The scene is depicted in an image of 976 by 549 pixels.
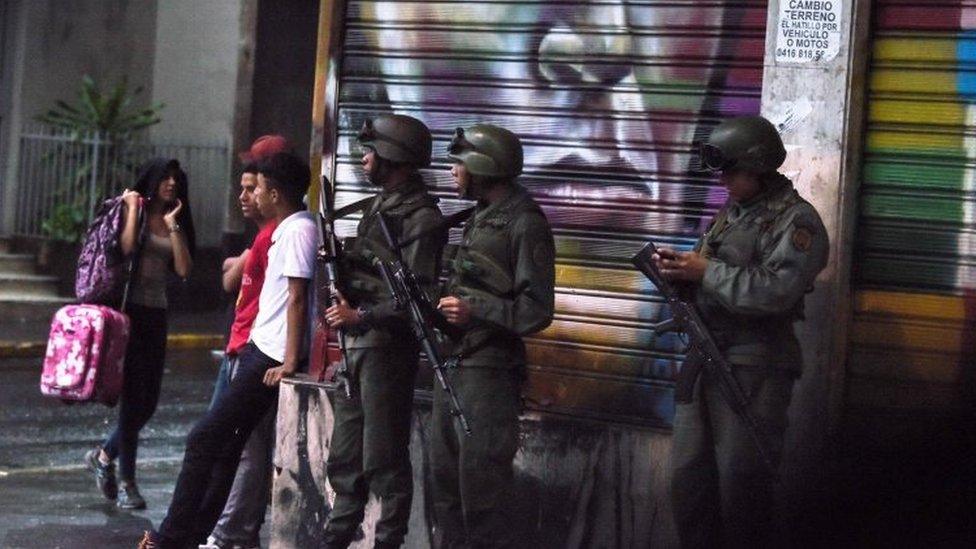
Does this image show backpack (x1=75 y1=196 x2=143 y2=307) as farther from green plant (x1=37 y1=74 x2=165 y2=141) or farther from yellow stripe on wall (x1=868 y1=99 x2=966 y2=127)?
green plant (x1=37 y1=74 x2=165 y2=141)

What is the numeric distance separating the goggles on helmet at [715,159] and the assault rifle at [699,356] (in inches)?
13.9

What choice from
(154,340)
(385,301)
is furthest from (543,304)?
(154,340)

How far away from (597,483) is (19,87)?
46.1 feet

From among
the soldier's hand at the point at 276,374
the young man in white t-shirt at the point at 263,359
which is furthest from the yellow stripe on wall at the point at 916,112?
the soldier's hand at the point at 276,374

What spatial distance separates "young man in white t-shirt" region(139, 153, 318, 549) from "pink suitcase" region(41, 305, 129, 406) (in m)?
1.28

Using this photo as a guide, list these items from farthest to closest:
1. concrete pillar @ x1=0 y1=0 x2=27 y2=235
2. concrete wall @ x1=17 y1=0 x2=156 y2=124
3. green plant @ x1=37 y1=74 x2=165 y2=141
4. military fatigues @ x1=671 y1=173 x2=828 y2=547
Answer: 1. concrete wall @ x1=17 y1=0 x2=156 y2=124
2. concrete pillar @ x1=0 y1=0 x2=27 y2=235
3. green plant @ x1=37 y1=74 x2=165 y2=141
4. military fatigues @ x1=671 y1=173 x2=828 y2=547

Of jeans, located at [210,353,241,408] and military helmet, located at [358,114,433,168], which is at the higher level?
military helmet, located at [358,114,433,168]

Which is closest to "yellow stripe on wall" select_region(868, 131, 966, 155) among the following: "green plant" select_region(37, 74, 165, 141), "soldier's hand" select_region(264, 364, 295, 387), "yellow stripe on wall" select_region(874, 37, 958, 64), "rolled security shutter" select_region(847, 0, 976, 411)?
"rolled security shutter" select_region(847, 0, 976, 411)

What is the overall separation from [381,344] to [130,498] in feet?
8.92

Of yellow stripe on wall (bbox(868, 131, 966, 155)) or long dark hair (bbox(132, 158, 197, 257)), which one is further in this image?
long dark hair (bbox(132, 158, 197, 257))

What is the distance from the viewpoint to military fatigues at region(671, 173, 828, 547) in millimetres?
6246

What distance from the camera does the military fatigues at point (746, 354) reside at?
20.5 ft

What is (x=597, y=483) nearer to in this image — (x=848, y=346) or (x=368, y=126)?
(x=848, y=346)

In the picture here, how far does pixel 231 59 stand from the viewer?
20953 mm
